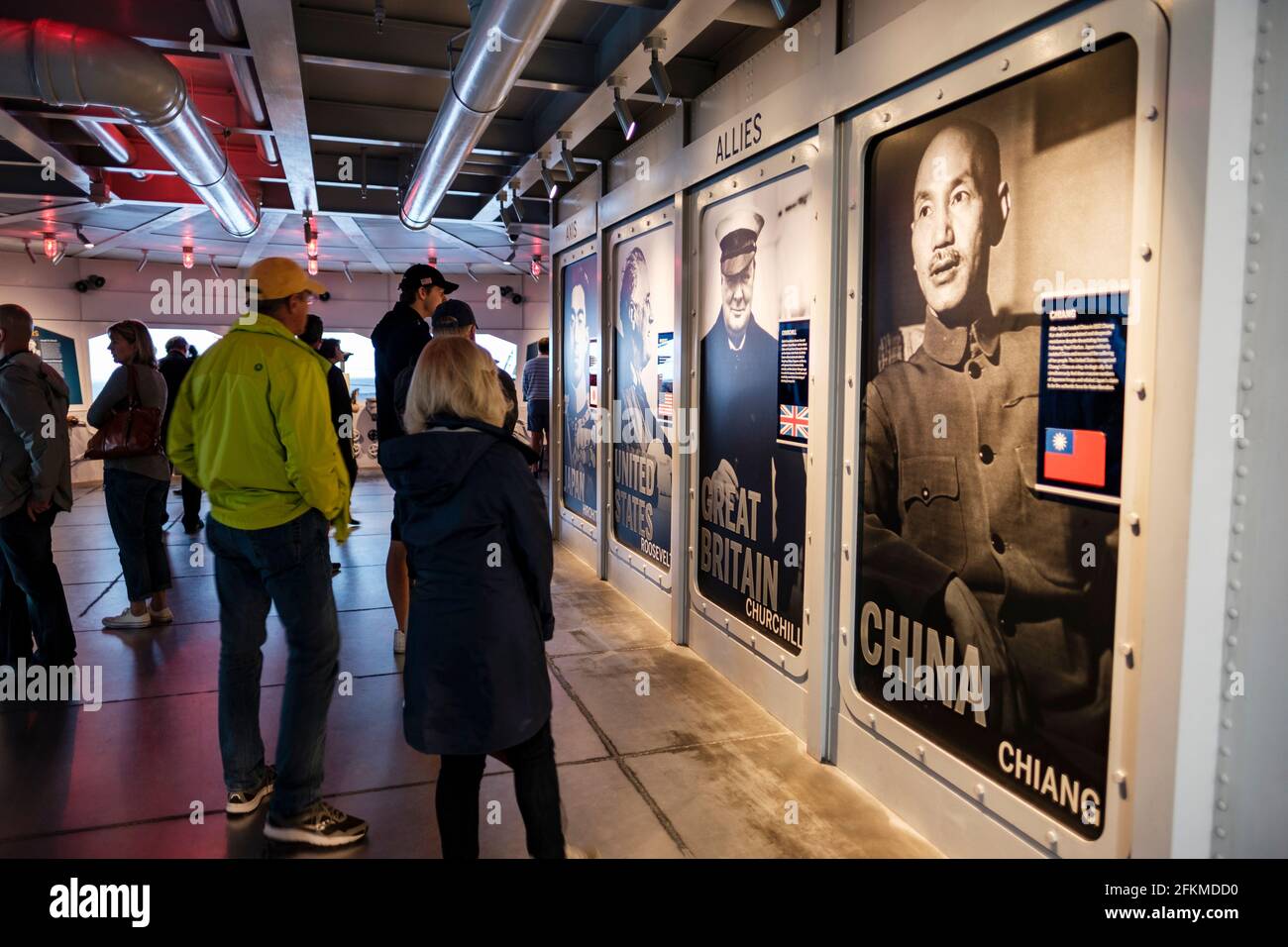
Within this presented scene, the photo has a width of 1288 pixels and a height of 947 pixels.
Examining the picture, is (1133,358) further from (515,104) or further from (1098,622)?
(515,104)

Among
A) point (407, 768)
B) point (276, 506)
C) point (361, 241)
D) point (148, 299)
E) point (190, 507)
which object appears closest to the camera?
point (276, 506)

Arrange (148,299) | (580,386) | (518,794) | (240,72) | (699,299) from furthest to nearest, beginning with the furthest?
(148,299), (580,386), (240,72), (699,299), (518,794)

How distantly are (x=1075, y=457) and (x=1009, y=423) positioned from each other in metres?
0.27

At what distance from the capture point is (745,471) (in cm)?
438

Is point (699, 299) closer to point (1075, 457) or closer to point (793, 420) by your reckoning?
point (793, 420)

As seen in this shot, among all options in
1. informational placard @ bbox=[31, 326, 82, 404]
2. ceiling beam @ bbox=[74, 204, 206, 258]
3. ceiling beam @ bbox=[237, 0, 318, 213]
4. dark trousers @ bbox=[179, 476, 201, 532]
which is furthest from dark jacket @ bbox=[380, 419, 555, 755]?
informational placard @ bbox=[31, 326, 82, 404]

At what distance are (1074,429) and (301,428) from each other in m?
2.22

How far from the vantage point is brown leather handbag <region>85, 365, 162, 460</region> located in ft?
16.6

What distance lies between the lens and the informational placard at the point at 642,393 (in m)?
5.38

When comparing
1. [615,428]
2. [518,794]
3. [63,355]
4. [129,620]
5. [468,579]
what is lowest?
[129,620]

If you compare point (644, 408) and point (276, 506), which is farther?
point (644, 408)

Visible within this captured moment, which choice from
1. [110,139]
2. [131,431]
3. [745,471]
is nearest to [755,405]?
[745,471]

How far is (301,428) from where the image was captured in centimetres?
278
